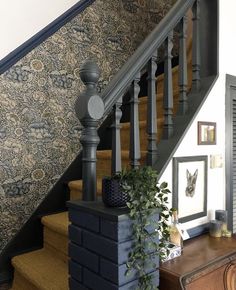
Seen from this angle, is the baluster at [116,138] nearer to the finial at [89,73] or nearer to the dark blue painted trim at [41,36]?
the finial at [89,73]

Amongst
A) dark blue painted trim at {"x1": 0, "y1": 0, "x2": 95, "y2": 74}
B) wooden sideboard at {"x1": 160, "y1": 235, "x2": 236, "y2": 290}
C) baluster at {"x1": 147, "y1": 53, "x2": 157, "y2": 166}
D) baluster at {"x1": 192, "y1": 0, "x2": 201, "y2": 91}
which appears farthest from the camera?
dark blue painted trim at {"x1": 0, "y1": 0, "x2": 95, "y2": 74}

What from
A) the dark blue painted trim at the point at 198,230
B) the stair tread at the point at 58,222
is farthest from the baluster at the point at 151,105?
the stair tread at the point at 58,222

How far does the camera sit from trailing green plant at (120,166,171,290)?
108cm

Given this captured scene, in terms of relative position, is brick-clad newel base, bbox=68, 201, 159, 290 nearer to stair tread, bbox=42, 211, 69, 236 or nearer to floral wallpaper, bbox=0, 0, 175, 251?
stair tread, bbox=42, 211, 69, 236

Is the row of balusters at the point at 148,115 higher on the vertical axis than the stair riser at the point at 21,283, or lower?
higher

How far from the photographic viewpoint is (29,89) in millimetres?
2240

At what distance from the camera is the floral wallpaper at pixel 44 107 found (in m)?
2.12

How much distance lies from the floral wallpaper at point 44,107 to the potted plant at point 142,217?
1.28 meters

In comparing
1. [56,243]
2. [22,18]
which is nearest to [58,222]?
[56,243]

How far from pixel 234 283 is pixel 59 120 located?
172 cm

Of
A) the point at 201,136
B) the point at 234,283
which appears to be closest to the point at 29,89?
the point at 201,136

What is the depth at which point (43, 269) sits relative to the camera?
1.71m

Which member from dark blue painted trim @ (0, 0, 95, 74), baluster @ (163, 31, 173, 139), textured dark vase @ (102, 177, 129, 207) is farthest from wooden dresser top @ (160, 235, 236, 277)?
dark blue painted trim @ (0, 0, 95, 74)

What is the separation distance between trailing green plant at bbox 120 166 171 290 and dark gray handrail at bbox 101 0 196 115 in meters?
0.35
